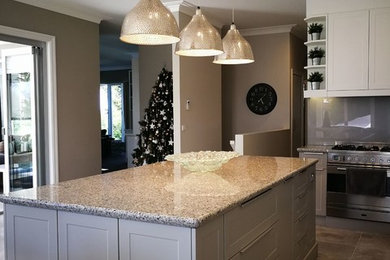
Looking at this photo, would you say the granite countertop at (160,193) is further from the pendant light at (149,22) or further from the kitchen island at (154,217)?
the pendant light at (149,22)

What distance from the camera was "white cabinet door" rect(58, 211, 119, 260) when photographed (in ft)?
5.84

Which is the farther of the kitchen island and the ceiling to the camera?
the ceiling

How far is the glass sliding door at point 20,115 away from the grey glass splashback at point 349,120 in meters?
3.66

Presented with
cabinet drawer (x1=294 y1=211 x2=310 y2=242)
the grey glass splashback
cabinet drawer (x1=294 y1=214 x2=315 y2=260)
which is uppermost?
the grey glass splashback

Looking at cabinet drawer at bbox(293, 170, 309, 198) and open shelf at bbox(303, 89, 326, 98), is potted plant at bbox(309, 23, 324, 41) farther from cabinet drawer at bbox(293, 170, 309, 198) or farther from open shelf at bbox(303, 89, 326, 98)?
cabinet drawer at bbox(293, 170, 309, 198)

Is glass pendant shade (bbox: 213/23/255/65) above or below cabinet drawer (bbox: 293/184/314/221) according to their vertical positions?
above

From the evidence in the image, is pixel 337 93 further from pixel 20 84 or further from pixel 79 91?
pixel 20 84

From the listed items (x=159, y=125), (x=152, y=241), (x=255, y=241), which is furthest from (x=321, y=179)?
(x=152, y=241)

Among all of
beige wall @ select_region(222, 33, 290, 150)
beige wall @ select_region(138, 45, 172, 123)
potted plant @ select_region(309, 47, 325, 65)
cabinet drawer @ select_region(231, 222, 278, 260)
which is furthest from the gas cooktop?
beige wall @ select_region(138, 45, 172, 123)

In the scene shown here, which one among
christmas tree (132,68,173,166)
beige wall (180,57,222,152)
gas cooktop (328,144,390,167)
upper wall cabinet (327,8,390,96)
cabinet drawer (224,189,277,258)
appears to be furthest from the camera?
christmas tree (132,68,173,166)

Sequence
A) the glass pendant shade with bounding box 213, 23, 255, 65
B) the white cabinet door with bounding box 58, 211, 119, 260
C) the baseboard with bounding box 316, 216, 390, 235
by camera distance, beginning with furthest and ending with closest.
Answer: the baseboard with bounding box 316, 216, 390, 235
the glass pendant shade with bounding box 213, 23, 255, 65
the white cabinet door with bounding box 58, 211, 119, 260

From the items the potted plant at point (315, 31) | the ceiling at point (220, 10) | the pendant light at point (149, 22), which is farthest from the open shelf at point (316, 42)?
the pendant light at point (149, 22)

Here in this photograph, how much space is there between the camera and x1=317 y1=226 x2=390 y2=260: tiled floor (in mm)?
3730

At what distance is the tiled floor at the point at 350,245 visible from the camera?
3.73 m
